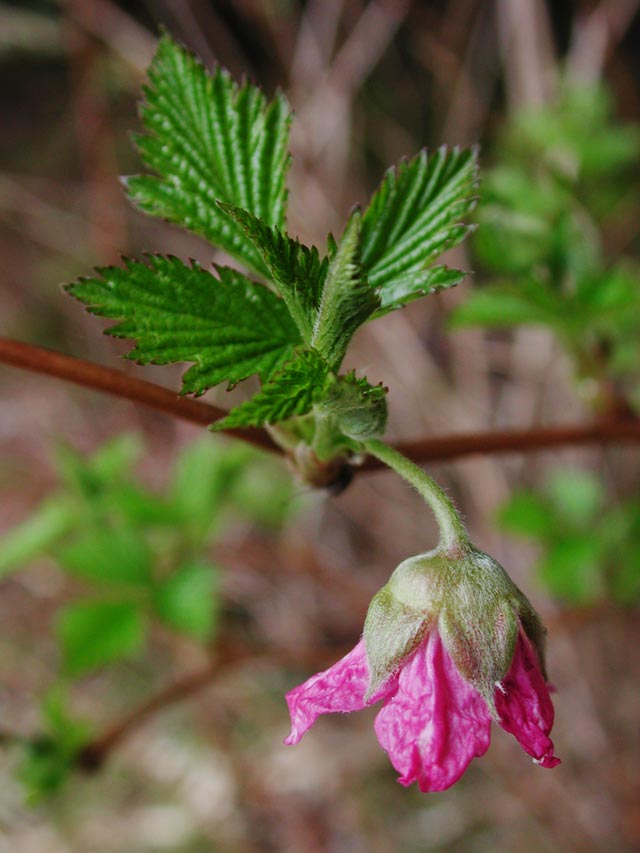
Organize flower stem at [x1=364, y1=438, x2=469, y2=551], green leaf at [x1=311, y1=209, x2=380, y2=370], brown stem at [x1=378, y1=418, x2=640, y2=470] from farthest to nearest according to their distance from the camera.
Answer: brown stem at [x1=378, y1=418, x2=640, y2=470], flower stem at [x1=364, y1=438, x2=469, y2=551], green leaf at [x1=311, y1=209, x2=380, y2=370]

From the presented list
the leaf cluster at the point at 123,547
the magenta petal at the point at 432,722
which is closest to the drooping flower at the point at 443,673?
the magenta petal at the point at 432,722

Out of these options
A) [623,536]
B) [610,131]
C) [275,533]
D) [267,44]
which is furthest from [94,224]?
[623,536]

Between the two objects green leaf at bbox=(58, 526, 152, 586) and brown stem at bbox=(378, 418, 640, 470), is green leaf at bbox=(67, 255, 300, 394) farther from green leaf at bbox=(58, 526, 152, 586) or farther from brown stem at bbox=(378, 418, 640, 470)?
green leaf at bbox=(58, 526, 152, 586)

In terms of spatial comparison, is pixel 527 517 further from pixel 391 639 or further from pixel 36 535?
pixel 391 639

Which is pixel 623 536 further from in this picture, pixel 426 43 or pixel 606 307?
pixel 426 43

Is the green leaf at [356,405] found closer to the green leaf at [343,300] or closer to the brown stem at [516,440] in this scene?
the green leaf at [343,300]

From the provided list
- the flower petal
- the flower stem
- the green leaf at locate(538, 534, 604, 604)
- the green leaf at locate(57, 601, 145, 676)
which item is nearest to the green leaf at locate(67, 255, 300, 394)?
the flower stem
